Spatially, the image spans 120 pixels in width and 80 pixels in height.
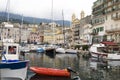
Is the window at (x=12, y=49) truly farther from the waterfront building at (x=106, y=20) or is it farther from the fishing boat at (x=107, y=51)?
the waterfront building at (x=106, y=20)

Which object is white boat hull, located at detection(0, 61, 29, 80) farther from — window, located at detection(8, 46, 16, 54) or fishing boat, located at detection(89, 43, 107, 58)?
fishing boat, located at detection(89, 43, 107, 58)

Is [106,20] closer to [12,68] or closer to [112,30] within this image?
[112,30]

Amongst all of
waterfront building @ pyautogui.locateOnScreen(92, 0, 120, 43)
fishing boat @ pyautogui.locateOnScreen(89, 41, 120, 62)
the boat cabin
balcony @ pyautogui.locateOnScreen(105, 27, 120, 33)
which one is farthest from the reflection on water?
waterfront building @ pyautogui.locateOnScreen(92, 0, 120, 43)

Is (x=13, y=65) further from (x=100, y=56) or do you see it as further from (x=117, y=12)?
(x=117, y=12)

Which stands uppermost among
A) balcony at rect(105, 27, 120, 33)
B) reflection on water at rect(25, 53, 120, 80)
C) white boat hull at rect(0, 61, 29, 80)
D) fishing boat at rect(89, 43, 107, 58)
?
balcony at rect(105, 27, 120, 33)

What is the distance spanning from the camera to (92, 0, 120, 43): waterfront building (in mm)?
93438

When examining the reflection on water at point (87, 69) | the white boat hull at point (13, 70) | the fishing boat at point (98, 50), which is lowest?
the reflection on water at point (87, 69)

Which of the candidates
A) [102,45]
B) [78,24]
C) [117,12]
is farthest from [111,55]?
[78,24]

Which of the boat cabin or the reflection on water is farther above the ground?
the boat cabin

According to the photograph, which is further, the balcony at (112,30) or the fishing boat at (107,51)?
the balcony at (112,30)

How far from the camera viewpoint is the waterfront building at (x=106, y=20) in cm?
9344

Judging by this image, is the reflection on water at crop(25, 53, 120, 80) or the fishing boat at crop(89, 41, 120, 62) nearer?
the reflection on water at crop(25, 53, 120, 80)

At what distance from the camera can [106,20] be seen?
331ft

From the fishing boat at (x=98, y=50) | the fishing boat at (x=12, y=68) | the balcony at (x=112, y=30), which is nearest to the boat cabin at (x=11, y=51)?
the fishing boat at (x=12, y=68)
